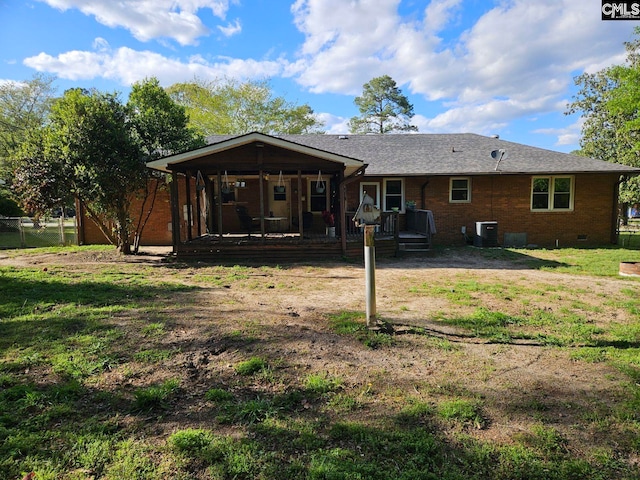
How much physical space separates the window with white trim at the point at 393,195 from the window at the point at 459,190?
1.97 m

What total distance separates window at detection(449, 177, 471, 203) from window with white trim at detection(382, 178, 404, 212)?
1966 millimetres

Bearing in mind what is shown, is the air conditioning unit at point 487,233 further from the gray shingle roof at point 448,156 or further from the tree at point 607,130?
the tree at point 607,130

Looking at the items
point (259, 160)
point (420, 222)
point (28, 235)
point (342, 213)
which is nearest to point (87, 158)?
point (259, 160)

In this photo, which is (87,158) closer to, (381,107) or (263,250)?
(263,250)

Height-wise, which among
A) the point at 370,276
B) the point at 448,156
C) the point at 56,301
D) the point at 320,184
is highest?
the point at 448,156

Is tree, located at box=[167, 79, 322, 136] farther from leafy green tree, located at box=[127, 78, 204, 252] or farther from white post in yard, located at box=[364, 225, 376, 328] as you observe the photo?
white post in yard, located at box=[364, 225, 376, 328]

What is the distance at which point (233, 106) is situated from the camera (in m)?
32.8

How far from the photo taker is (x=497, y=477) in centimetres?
214

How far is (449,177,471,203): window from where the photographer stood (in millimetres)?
14484

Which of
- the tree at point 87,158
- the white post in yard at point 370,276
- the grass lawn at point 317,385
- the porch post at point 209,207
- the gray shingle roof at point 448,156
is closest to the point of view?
the grass lawn at point 317,385

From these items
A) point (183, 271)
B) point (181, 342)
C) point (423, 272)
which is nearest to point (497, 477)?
A: point (181, 342)

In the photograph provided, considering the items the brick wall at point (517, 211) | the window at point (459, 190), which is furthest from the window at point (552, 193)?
the window at point (459, 190)

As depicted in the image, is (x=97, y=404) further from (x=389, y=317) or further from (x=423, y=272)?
(x=423, y=272)

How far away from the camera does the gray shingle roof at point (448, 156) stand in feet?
45.4
